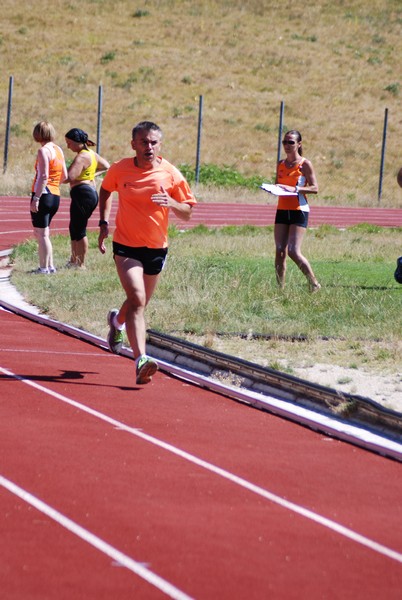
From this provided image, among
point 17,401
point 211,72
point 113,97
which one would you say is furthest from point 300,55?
point 17,401

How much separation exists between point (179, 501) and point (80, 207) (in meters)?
11.0

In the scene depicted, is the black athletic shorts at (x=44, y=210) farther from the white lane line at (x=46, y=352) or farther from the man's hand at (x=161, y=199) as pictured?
the man's hand at (x=161, y=199)

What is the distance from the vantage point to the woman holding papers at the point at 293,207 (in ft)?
49.7

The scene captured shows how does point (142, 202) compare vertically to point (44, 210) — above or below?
above

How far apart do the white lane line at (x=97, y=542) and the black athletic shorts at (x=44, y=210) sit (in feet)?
32.8

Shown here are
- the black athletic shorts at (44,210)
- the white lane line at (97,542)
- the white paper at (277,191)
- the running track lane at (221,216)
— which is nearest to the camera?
the white lane line at (97,542)

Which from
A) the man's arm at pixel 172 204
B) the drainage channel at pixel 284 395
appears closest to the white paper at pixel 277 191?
the drainage channel at pixel 284 395

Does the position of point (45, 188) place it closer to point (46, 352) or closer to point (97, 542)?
point (46, 352)

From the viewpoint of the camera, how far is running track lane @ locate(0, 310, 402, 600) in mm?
5402

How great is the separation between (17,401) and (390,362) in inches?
140

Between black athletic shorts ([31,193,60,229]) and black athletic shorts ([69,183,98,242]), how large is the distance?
36cm

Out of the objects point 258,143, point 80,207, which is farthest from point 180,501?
point 258,143

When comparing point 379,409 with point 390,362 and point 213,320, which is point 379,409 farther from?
point 213,320

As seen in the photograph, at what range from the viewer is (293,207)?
50.0 feet
